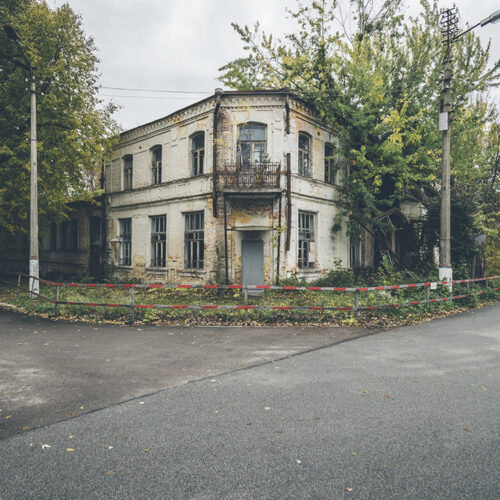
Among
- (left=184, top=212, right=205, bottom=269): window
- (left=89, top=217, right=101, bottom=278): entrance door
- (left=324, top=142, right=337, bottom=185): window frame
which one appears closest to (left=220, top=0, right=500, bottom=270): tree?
(left=324, top=142, right=337, bottom=185): window frame

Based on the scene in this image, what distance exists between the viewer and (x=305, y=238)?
15773 millimetres

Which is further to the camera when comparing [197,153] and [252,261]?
[197,153]

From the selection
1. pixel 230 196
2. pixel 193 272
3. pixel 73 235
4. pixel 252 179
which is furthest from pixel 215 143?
pixel 73 235

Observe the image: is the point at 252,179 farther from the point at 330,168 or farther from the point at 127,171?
the point at 127,171

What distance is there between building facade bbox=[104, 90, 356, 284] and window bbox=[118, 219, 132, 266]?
0.76m

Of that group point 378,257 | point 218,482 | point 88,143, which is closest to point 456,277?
point 378,257

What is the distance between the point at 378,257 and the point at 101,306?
14856 mm

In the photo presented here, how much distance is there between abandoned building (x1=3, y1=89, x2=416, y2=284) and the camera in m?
14.3

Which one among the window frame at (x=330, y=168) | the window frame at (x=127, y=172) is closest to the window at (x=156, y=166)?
the window frame at (x=127, y=172)

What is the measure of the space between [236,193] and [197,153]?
3.59 metres

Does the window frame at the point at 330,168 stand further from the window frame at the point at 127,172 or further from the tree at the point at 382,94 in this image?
the window frame at the point at 127,172

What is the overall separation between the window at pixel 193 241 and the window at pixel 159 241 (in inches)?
67.5

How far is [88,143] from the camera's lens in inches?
666

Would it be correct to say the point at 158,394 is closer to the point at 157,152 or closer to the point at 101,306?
the point at 101,306
